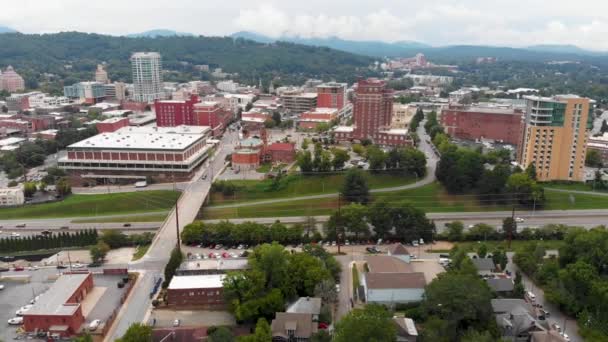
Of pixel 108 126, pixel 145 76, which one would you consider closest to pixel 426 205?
pixel 108 126

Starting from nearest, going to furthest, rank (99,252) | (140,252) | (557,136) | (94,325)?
1. (94,325)
2. (99,252)
3. (140,252)
4. (557,136)

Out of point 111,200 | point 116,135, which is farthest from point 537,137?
point 116,135

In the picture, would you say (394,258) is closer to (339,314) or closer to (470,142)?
(339,314)

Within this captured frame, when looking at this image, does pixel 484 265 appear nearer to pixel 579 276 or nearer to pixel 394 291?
pixel 579 276

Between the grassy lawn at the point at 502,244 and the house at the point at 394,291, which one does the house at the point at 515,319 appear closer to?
the house at the point at 394,291

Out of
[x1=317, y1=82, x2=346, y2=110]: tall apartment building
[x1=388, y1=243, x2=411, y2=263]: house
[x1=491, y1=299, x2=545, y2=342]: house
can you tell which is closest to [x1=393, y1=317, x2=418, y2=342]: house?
[x1=491, y1=299, x2=545, y2=342]: house

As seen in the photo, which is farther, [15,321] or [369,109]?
[369,109]

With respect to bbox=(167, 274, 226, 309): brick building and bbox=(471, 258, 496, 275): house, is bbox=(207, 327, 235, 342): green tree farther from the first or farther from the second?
bbox=(471, 258, 496, 275): house
